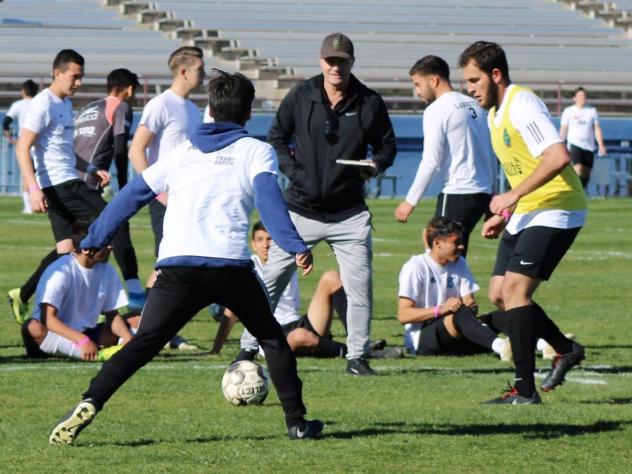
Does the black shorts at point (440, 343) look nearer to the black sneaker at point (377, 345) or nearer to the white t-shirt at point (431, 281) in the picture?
the white t-shirt at point (431, 281)

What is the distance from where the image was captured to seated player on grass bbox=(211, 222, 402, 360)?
392 inches

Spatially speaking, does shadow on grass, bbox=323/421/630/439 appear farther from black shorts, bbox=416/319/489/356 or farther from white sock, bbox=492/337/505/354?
black shorts, bbox=416/319/489/356

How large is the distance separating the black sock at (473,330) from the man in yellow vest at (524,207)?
5.87ft

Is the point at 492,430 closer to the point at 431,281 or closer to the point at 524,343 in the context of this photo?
the point at 524,343

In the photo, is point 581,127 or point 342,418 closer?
point 342,418

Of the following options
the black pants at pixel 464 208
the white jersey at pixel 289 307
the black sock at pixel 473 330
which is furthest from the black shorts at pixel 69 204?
the black sock at pixel 473 330

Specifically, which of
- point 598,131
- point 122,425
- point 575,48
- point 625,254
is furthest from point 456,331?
point 575,48

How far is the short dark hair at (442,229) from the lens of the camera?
10.2 meters

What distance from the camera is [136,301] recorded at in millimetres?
11273

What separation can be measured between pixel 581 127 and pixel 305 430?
2344 centimetres

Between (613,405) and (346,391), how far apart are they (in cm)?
153

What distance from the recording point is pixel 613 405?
771 centimetres

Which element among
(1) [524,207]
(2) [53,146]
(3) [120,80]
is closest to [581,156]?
(3) [120,80]

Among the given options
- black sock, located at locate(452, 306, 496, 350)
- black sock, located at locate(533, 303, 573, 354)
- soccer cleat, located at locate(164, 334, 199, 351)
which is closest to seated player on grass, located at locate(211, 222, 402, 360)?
soccer cleat, located at locate(164, 334, 199, 351)
